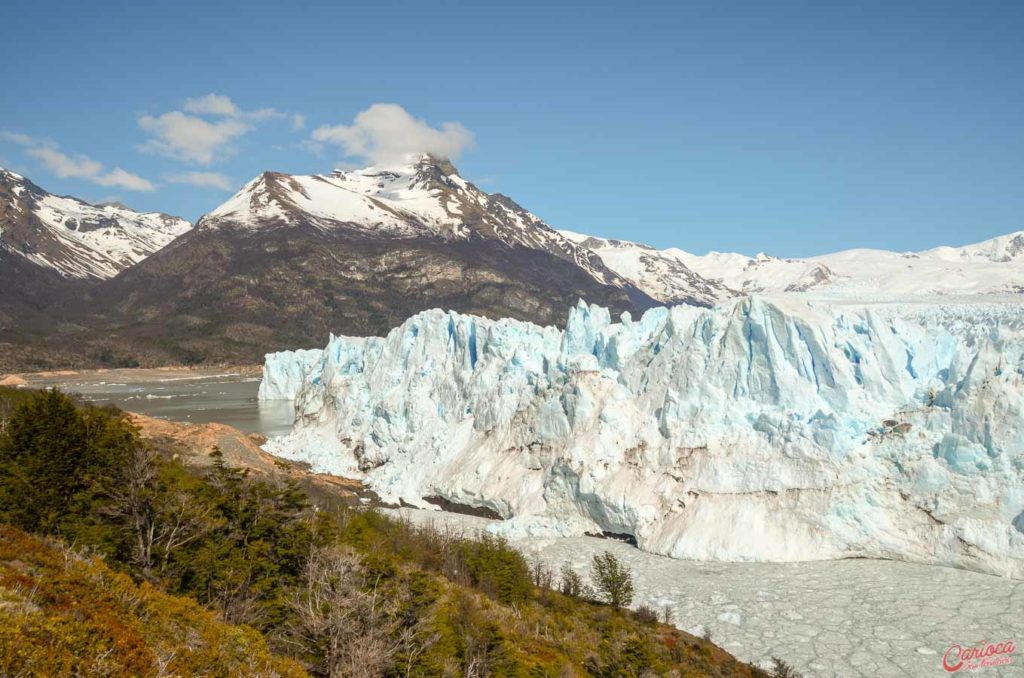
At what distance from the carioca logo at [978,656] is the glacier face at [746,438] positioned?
218 inches

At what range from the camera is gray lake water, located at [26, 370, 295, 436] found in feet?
255

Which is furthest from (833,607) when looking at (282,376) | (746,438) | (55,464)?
(282,376)

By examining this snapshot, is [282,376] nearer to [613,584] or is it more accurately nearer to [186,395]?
[186,395]

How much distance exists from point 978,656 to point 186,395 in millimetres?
112693

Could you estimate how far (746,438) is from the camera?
31016 mm

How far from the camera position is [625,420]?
3481 centimetres

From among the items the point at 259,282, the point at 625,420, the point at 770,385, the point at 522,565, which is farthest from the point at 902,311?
the point at 259,282

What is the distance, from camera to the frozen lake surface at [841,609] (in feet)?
67.1

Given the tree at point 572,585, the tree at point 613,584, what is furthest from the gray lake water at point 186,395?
the tree at point 613,584

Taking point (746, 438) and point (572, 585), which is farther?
point (746, 438)

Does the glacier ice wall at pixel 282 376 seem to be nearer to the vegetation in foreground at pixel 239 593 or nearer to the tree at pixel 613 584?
the vegetation in foreground at pixel 239 593

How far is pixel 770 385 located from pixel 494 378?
1797 centimetres

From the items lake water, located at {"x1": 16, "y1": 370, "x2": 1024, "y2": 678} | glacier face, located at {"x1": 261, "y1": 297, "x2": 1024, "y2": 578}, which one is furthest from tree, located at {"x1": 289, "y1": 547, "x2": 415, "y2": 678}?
glacier face, located at {"x1": 261, "y1": 297, "x2": 1024, "y2": 578}

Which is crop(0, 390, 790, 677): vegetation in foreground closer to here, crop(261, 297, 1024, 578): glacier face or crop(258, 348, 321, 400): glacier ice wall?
crop(261, 297, 1024, 578): glacier face
